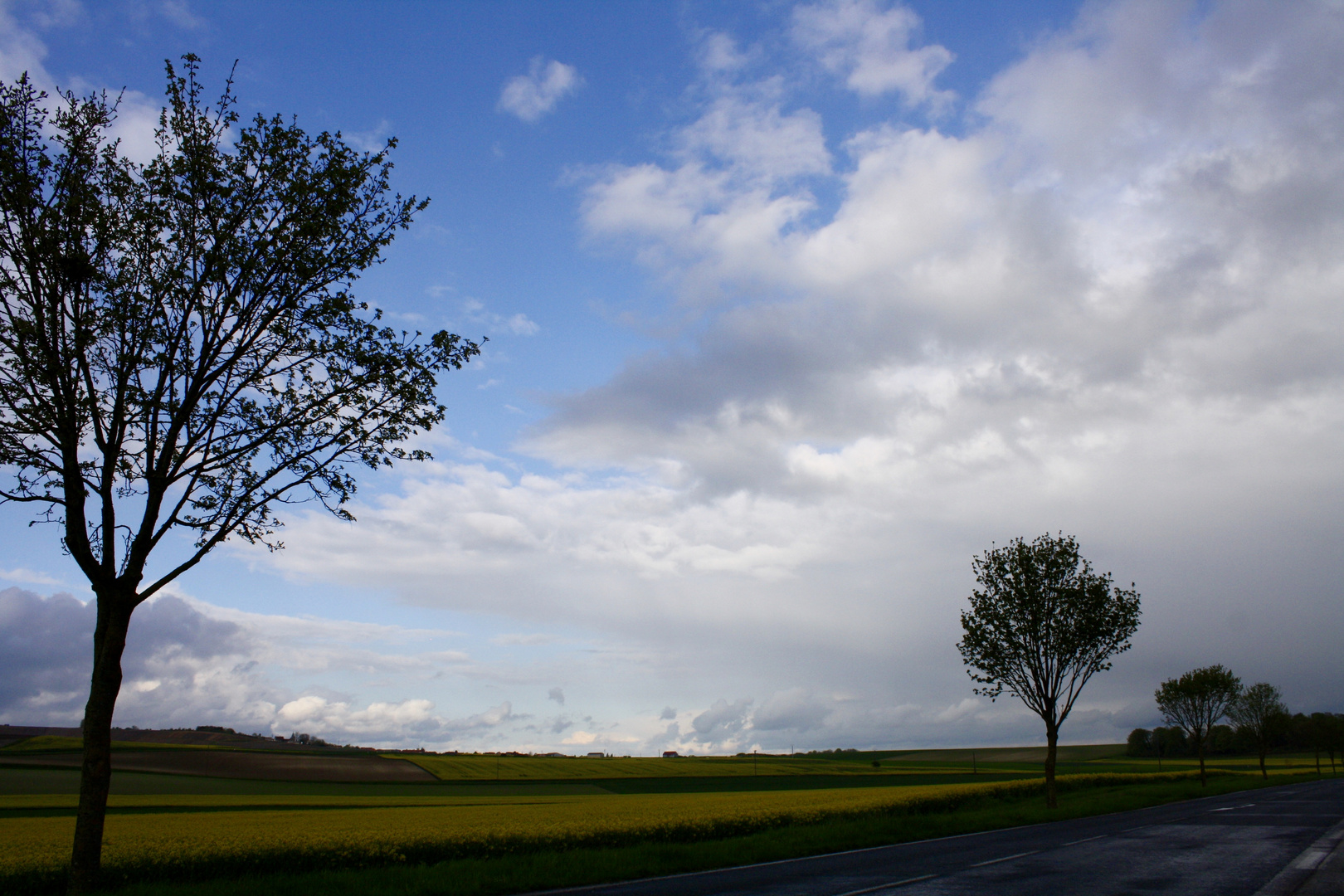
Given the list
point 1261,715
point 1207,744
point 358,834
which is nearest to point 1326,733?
point 1261,715

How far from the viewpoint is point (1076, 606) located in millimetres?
42750

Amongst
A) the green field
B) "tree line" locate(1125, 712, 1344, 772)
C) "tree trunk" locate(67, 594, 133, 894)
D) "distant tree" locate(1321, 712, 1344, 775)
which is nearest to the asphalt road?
the green field

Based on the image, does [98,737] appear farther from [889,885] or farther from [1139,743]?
[1139,743]

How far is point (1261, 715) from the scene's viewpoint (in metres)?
98.1

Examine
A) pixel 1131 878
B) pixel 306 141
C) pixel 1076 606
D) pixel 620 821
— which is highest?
pixel 306 141

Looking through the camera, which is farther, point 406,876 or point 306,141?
point 406,876

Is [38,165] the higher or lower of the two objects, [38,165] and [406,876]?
the higher

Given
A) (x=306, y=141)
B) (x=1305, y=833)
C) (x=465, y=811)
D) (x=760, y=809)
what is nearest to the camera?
(x=306, y=141)

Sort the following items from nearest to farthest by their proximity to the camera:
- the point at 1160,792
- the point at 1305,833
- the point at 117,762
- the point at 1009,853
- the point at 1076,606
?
the point at 1009,853 < the point at 1305,833 < the point at 1076,606 < the point at 1160,792 < the point at 117,762

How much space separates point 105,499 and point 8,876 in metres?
10.5

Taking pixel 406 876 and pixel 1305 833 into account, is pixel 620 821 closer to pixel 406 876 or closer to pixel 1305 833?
pixel 406 876

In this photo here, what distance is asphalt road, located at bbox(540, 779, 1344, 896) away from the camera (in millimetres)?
14383

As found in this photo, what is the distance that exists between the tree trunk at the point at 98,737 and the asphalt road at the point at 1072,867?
894 cm

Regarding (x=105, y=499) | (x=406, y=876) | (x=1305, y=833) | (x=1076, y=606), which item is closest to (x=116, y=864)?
(x=406, y=876)
